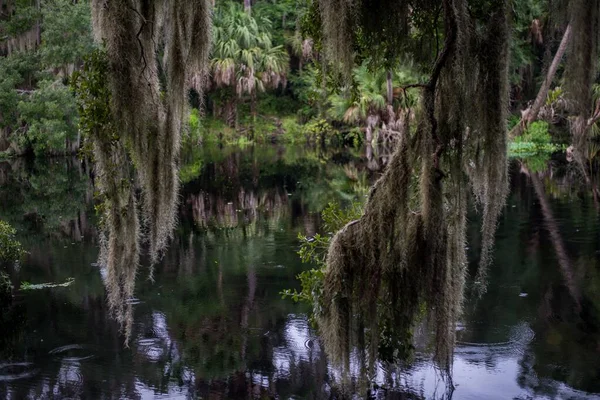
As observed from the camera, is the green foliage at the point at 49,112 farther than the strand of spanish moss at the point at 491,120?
Yes

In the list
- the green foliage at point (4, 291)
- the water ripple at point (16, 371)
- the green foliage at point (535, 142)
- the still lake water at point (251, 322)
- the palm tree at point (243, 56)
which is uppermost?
the palm tree at point (243, 56)

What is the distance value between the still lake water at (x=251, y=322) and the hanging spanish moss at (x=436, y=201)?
796 millimetres

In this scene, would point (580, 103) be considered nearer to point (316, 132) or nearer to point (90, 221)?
point (90, 221)

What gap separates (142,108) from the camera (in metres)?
5.66

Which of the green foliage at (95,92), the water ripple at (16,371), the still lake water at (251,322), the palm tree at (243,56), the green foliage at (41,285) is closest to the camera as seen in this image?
the green foliage at (95,92)

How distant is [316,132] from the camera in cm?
4319

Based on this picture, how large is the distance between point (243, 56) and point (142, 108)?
1391 inches

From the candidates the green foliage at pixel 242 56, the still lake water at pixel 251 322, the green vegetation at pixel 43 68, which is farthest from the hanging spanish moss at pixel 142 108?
the green foliage at pixel 242 56

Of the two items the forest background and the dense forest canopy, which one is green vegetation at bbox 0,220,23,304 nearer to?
the dense forest canopy

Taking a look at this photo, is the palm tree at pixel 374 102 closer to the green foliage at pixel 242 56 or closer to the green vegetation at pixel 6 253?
the green foliage at pixel 242 56

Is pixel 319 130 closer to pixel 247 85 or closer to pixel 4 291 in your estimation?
pixel 247 85

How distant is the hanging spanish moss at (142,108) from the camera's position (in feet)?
18.1

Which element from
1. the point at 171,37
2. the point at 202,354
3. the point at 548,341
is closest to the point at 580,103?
the point at 171,37

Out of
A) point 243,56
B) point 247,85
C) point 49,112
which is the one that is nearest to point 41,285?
point 49,112
